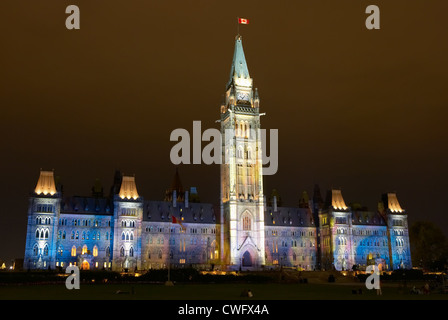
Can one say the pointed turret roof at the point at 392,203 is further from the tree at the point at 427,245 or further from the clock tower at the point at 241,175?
the clock tower at the point at 241,175

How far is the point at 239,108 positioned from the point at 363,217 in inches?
1852

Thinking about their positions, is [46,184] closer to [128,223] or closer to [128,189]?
[128,189]

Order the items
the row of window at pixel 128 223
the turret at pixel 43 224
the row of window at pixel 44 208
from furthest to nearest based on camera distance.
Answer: the row of window at pixel 128 223 → the row of window at pixel 44 208 → the turret at pixel 43 224

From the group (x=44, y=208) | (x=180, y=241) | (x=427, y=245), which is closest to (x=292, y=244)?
(x=180, y=241)

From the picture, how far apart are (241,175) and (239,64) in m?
29.1

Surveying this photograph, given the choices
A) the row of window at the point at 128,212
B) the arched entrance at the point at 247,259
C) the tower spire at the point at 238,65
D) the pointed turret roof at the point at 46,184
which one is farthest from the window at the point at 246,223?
the pointed turret roof at the point at 46,184

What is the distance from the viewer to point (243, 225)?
378 ft

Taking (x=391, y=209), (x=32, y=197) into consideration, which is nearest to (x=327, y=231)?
(x=391, y=209)

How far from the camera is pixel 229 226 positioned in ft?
373

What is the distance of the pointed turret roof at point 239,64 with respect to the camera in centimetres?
12450

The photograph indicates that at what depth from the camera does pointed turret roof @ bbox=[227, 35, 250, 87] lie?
408 feet

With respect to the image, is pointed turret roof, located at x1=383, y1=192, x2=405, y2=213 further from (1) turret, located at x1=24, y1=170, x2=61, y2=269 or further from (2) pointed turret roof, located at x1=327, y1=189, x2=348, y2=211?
(1) turret, located at x1=24, y1=170, x2=61, y2=269

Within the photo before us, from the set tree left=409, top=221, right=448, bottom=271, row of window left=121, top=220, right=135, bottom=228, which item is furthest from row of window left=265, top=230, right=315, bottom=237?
row of window left=121, top=220, right=135, bottom=228

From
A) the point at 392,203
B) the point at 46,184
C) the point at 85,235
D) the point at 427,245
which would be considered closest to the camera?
the point at 46,184
